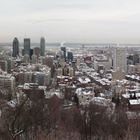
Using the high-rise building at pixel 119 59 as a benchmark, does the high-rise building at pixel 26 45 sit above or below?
above

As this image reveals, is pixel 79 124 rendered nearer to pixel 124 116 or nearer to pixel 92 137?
pixel 92 137

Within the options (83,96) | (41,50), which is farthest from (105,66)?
(83,96)

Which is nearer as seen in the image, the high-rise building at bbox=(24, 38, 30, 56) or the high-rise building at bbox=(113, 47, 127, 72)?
the high-rise building at bbox=(113, 47, 127, 72)

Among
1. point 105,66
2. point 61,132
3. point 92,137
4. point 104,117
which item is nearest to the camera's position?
point 61,132

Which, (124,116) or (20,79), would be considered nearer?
(124,116)

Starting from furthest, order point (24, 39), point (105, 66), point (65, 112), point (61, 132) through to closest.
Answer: point (24, 39)
point (105, 66)
point (65, 112)
point (61, 132)

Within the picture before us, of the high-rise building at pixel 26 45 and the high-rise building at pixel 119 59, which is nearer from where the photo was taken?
the high-rise building at pixel 119 59

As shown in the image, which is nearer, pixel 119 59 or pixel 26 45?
pixel 119 59

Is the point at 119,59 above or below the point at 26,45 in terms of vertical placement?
below

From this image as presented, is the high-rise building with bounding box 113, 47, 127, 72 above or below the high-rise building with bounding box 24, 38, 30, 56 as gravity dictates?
below
